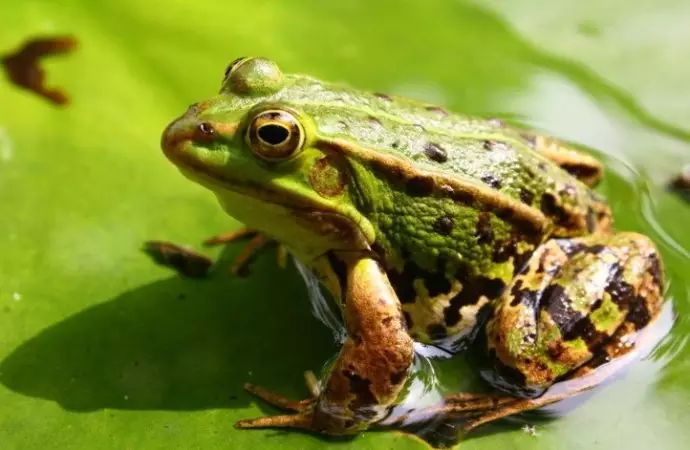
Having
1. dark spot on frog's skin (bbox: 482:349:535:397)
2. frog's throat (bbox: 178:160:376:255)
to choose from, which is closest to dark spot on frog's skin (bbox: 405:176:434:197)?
frog's throat (bbox: 178:160:376:255)

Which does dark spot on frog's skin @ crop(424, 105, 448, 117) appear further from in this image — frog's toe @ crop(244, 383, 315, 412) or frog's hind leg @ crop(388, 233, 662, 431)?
frog's toe @ crop(244, 383, 315, 412)

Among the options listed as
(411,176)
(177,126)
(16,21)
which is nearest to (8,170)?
(16,21)

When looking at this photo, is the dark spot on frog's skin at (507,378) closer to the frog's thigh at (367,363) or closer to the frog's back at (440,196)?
the frog's back at (440,196)

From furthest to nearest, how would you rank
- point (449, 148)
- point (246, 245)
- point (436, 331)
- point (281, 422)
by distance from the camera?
point (246, 245)
point (436, 331)
point (449, 148)
point (281, 422)


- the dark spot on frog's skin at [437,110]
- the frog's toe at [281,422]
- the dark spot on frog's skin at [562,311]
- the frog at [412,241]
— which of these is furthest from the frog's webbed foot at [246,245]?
the dark spot on frog's skin at [562,311]

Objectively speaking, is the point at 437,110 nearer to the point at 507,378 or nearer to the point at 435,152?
the point at 435,152

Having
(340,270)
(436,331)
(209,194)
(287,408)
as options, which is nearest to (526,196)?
(436,331)

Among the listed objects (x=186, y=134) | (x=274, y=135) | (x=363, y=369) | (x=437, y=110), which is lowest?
(x=363, y=369)
